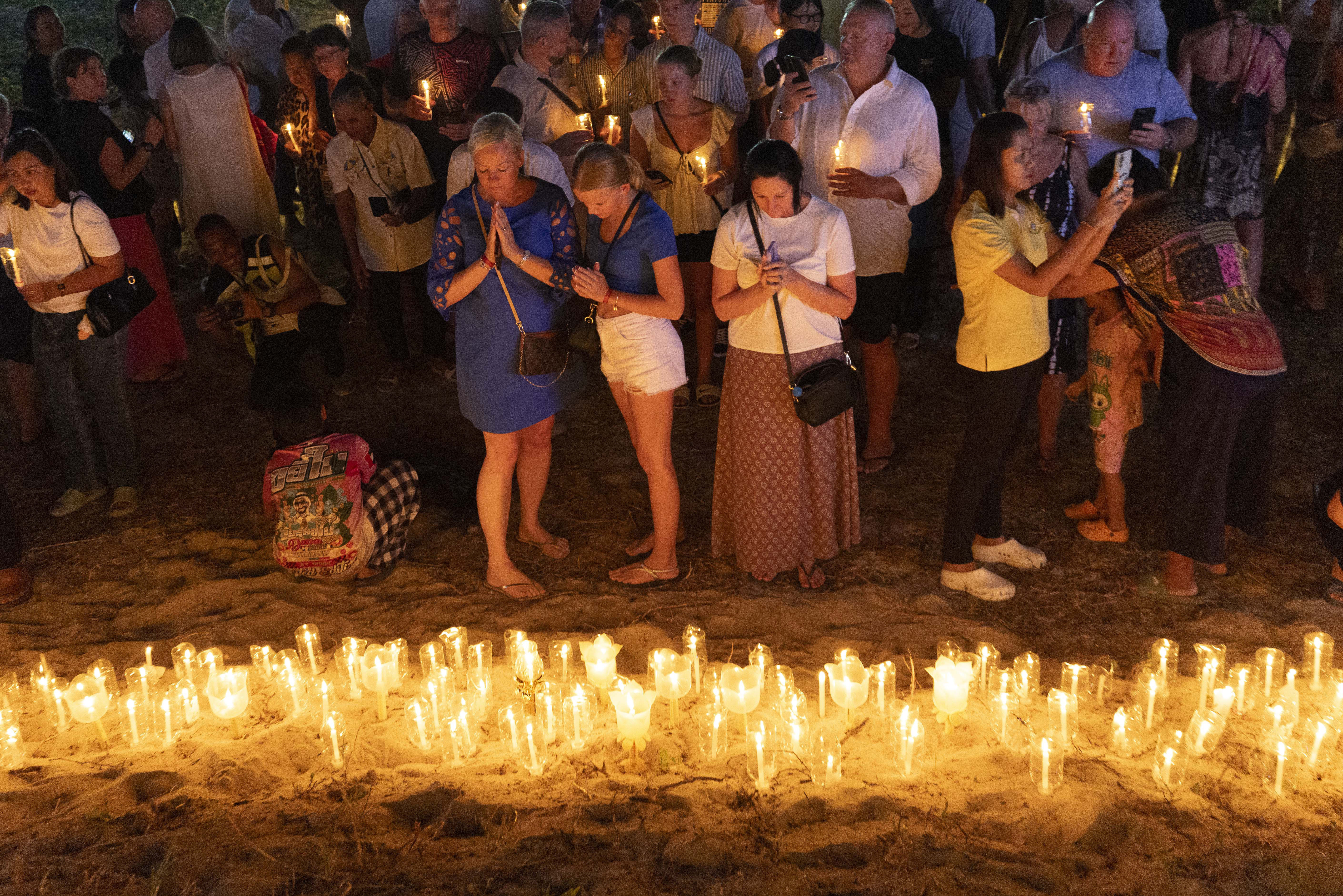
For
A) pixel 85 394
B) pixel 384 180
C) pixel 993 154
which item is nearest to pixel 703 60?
pixel 384 180

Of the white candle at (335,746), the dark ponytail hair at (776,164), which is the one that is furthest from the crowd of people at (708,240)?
the white candle at (335,746)

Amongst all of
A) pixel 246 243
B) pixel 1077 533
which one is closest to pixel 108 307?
pixel 246 243

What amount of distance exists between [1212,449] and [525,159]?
312 cm

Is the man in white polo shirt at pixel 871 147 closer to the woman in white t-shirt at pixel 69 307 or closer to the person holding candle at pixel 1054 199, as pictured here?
the person holding candle at pixel 1054 199

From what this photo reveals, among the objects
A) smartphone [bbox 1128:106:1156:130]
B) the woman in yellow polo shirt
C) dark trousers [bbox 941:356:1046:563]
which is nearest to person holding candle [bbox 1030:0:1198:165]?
smartphone [bbox 1128:106:1156:130]

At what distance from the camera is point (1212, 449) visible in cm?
414

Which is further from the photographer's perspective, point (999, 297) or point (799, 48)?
point (799, 48)

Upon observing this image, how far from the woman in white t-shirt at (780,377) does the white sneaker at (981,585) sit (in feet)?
1.50

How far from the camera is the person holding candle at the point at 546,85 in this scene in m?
5.91

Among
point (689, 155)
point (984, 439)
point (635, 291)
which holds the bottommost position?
point (984, 439)

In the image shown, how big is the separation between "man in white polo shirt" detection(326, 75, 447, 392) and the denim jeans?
5.22 feet

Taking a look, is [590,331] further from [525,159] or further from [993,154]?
[993,154]

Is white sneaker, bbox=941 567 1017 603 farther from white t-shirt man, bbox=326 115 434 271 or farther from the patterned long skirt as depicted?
white t-shirt man, bbox=326 115 434 271

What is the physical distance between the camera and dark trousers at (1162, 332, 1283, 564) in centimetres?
404
